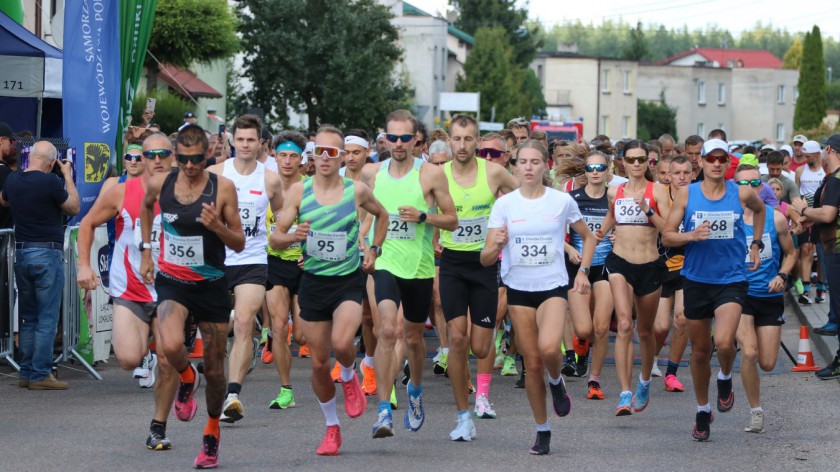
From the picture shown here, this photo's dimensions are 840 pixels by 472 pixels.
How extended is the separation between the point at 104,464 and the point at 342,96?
43.3m

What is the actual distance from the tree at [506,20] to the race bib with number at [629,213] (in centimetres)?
8999

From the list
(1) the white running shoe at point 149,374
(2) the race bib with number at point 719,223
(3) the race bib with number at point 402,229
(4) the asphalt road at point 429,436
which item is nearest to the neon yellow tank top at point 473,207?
(3) the race bib with number at point 402,229

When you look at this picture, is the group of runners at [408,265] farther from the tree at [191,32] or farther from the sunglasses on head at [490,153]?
the tree at [191,32]

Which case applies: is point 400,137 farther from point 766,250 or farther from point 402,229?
point 766,250

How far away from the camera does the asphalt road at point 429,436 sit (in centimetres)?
848

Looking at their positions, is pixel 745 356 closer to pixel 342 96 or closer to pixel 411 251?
pixel 411 251

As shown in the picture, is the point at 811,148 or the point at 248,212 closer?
the point at 248,212

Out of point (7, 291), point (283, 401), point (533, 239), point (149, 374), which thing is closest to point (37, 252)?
point (7, 291)

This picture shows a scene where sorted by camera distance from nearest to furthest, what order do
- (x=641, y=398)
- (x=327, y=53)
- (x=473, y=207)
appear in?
(x=473, y=207) < (x=641, y=398) < (x=327, y=53)

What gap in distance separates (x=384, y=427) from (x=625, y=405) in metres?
2.27

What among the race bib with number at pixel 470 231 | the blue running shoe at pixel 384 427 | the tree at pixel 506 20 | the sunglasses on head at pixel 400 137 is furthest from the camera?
the tree at pixel 506 20

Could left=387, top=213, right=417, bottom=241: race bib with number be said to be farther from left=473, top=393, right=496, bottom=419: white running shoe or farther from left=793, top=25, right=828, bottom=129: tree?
left=793, top=25, right=828, bottom=129: tree

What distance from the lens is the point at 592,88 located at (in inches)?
4350

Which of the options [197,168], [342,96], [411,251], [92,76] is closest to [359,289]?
[411,251]
